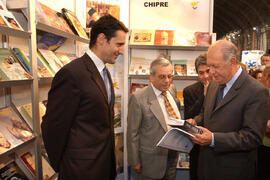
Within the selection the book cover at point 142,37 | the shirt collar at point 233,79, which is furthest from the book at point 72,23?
the shirt collar at point 233,79

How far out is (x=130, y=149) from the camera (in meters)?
2.34

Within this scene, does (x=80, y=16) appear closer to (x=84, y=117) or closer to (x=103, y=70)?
(x=103, y=70)

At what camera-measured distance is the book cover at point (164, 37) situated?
11.7 feet

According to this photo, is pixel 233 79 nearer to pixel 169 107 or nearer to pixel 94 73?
pixel 169 107

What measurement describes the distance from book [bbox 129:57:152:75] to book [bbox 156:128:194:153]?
1.84 meters

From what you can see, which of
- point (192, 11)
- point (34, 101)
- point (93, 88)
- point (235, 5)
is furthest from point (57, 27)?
point (235, 5)

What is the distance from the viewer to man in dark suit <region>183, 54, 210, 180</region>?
9.21 ft

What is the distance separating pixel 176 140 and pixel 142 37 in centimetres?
221

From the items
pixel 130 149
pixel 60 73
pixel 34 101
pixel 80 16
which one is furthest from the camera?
pixel 80 16

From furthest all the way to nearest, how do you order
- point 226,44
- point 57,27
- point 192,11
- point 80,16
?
point 192,11 < point 80,16 < point 57,27 < point 226,44

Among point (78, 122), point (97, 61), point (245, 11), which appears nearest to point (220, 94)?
point (97, 61)

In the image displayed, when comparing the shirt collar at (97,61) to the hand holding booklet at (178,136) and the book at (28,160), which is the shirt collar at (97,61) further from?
the book at (28,160)

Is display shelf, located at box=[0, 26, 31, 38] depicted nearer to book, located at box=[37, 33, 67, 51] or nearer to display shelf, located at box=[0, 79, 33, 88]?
display shelf, located at box=[0, 79, 33, 88]

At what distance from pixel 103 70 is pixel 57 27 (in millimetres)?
782
